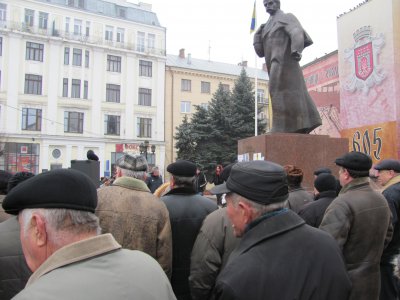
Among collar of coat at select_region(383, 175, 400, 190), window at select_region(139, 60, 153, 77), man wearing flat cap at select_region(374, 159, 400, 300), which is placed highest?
window at select_region(139, 60, 153, 77)

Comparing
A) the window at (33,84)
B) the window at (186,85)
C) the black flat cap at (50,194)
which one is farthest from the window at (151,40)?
the black flat cap at (50,194)

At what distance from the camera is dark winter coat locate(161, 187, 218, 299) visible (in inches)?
146

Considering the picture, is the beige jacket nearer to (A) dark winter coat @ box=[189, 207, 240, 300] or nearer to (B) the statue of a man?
(A) dark winter coat @ box=[189, 207, 240, 300]

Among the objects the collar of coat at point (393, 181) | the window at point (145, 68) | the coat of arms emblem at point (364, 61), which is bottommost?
the collar of coat at point (393, 181)

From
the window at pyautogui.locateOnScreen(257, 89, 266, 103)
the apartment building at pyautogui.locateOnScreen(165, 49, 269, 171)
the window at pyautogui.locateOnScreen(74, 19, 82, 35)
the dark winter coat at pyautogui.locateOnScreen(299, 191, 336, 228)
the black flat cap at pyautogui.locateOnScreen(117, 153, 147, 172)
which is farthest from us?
the window at pyautogui.locateOnScreen(257, 89, 266, 103)

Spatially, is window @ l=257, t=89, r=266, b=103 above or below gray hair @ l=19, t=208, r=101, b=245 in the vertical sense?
above

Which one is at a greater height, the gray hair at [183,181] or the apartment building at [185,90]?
the apartment building at [185,90]

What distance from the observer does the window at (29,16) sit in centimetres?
3772

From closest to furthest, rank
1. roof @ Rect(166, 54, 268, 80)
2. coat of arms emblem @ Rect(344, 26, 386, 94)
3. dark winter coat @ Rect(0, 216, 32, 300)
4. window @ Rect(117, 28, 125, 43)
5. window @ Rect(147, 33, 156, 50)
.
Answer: dark winter coat @ Rect(0, 216, 32, 300)
coat of arms emblem @ Rect(344, 26, 386, 94)
window @ Rect(117, 28, 125, 43)
window @ Rect(147, 33, 156, 50)
roof @ Rect(166, 54, 268, 80)

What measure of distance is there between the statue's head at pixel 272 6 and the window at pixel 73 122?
3436cm

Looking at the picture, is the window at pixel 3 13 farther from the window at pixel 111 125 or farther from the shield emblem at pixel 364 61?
the shield emblem at pixel 364 61

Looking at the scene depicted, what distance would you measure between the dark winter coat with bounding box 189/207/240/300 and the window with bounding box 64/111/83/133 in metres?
37.8

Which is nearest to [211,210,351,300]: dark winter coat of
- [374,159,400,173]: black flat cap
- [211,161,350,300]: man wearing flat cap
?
[211,161,350,300]: man wearing flat cap

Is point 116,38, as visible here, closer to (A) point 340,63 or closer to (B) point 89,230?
(A) point 340,63
